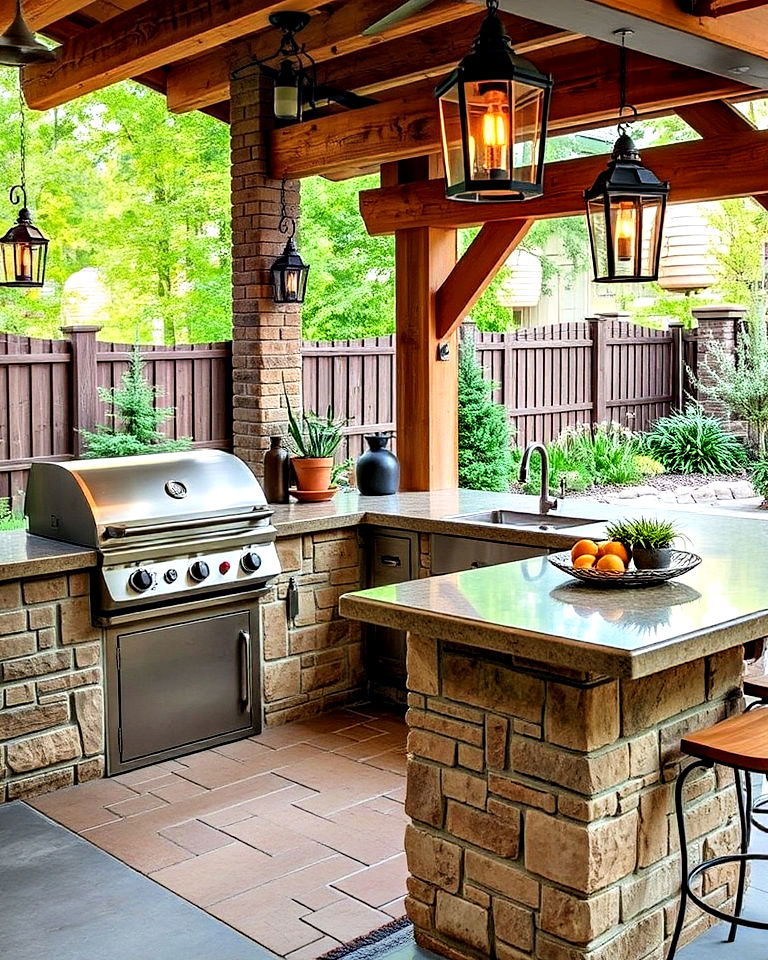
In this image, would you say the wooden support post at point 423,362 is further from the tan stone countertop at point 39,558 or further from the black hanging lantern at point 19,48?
the black hanging lantern at point 19,48

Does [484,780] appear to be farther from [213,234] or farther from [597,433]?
[213,234]

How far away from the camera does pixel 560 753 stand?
3.07 meters

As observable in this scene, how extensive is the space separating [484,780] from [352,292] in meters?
10.2

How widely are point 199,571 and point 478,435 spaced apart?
5.72 metres

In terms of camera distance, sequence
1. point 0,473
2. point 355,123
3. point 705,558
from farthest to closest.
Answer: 1. point 0,473
2. point 355,123
3. point 705,558

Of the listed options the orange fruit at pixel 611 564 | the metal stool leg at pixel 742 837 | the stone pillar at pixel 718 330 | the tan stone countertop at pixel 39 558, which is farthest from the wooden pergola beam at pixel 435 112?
the stone pillar at pixel 718 330

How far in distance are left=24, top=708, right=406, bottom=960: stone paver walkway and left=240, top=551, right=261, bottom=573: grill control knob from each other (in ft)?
2.64

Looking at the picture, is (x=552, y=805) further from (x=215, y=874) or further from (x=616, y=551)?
(x=215, y=874)

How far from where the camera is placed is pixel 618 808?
3.10 m

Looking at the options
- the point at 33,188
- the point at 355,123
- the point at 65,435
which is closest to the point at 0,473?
the point at 65,435

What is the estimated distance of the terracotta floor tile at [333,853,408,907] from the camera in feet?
12.5

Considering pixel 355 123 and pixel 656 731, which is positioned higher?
pixel 355 123

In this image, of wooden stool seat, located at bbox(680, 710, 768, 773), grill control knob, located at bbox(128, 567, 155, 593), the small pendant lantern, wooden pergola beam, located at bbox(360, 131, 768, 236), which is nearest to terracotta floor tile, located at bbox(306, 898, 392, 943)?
wooden stool seat, located at bbox(680, 710, 768, 773)

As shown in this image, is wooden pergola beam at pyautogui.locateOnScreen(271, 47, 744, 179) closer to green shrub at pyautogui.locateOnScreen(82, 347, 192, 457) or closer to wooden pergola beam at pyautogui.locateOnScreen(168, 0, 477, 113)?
wooden pergola beam at pyautogui.locateOnScreen(168, 0, 477, 113)
